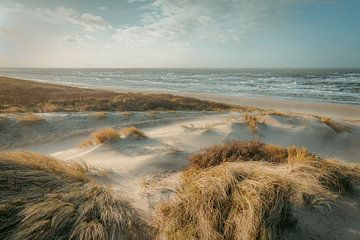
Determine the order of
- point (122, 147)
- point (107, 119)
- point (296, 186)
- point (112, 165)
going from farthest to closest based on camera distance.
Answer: point (107, 119) → point (122, 147) → point (112, 165) → point (296, 186)

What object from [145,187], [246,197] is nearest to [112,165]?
[145,187]

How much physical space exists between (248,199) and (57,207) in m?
2.33

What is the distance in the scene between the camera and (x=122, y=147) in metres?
8.81

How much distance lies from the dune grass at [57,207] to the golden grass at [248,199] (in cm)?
58

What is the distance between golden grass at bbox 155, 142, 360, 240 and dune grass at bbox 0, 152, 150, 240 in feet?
1.90

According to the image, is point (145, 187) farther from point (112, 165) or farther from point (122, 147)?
point (122, 147)

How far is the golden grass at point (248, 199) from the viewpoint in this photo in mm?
3576

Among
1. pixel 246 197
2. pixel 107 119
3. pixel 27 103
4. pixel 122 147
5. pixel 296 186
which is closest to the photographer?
pixel 246 197

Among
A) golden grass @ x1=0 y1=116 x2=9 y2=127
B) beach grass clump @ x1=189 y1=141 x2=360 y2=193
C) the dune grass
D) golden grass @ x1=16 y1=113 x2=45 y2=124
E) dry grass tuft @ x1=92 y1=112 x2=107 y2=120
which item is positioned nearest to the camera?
the dune grass

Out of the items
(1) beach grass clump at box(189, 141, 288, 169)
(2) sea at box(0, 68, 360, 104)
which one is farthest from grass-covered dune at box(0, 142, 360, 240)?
(2) sea at box(0, 68, 360, 104)

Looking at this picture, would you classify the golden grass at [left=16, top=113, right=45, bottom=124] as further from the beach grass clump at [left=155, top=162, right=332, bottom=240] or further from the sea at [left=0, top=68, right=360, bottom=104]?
the sea at [left=0, top=68, right=360, bottom=104]

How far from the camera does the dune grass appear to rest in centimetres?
334

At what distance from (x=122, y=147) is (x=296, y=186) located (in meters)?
5.66

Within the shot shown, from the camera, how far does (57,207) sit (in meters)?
3.64
